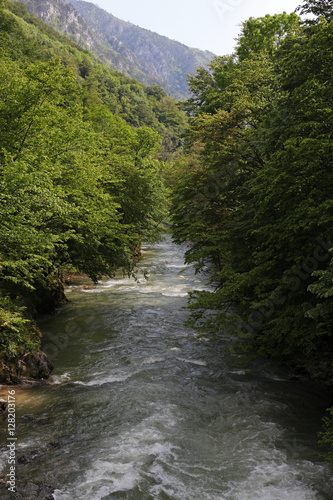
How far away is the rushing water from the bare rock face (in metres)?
0.42

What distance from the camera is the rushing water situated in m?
5.87

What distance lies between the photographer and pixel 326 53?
8.09 meters

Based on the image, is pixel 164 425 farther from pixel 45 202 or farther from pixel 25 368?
pixel 45 202

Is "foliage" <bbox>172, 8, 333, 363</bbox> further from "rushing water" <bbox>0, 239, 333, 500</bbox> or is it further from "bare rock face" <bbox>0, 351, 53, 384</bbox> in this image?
"bare rock face" <bbox>0, 351, 53, 384</bbox>

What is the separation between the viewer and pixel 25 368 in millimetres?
9352

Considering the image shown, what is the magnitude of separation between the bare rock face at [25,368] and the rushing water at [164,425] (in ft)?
1.37

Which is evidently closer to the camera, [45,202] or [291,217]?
[291,217]

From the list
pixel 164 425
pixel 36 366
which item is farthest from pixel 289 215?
pixel 36 366

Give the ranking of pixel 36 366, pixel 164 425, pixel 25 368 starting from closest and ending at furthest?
pixel 164 425 < pixel 25 368 < pixel 36 366

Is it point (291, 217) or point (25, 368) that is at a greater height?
A: point (291, 217)

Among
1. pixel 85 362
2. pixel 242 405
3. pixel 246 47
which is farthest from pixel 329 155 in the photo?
pixel 246 47

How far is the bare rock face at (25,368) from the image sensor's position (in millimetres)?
8805

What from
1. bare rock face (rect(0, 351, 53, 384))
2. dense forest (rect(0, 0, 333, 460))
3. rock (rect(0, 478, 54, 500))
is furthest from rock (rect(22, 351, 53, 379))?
rock (rect(0, 478, 54, 500))

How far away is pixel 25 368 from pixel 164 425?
13.5 feet
